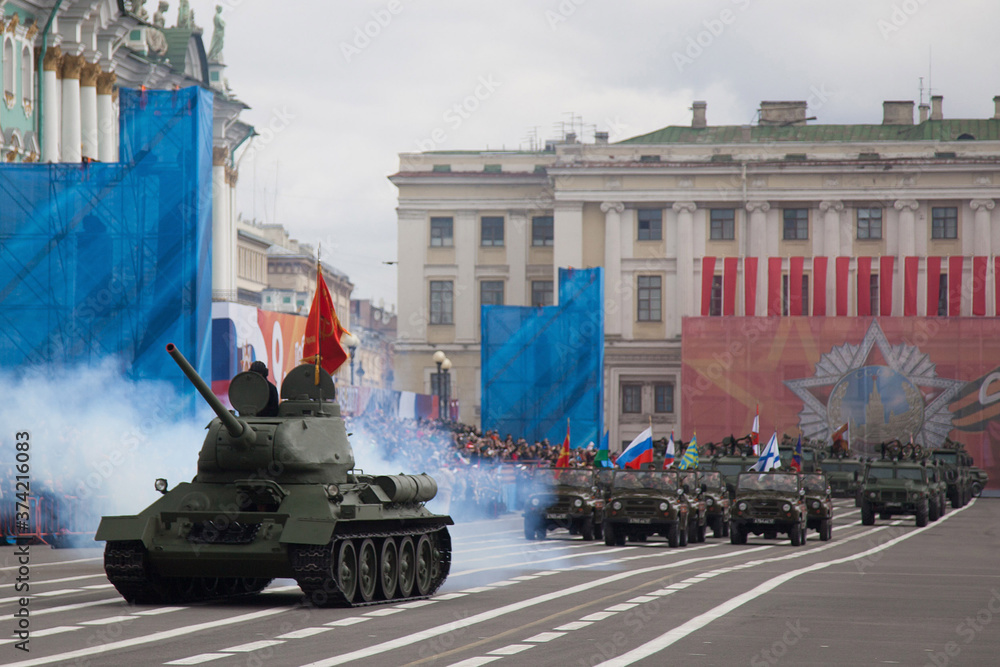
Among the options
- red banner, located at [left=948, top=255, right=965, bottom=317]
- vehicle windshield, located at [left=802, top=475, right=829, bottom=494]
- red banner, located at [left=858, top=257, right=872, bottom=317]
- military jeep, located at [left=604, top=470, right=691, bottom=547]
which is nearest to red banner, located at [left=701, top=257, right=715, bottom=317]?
red banner, located at [left=858, top=257, right=872, bottom=317]

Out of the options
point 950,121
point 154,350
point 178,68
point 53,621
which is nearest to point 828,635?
point 53,621

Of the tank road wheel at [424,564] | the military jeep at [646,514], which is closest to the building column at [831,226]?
the military jeep at [646,514]

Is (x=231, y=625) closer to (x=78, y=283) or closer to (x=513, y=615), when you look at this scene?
(x=513, y=615)

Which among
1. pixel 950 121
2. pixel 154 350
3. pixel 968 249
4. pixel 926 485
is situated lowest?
pixel 926 485

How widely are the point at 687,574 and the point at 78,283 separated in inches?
586

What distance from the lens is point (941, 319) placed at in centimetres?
6556

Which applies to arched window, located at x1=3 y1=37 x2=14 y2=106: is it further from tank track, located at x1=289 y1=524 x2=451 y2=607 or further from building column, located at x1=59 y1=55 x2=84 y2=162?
tank track, located at x1=289 y1=524 x2=451 y2=607

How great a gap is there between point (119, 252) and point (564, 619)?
18.0 metres

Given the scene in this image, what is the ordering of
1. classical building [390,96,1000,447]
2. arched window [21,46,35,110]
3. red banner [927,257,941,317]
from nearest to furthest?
arched window [21,46,35,110] → red banner [927,257,941,317] → classical building [390,96,1000,447]

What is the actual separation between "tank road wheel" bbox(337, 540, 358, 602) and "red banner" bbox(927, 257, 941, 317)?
59587mm

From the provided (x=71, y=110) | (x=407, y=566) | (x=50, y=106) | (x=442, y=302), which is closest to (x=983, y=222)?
(x=442, y=302)

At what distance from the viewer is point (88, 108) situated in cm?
4581

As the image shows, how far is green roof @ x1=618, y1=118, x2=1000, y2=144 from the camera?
3231 inches

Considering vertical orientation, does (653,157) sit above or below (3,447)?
above
